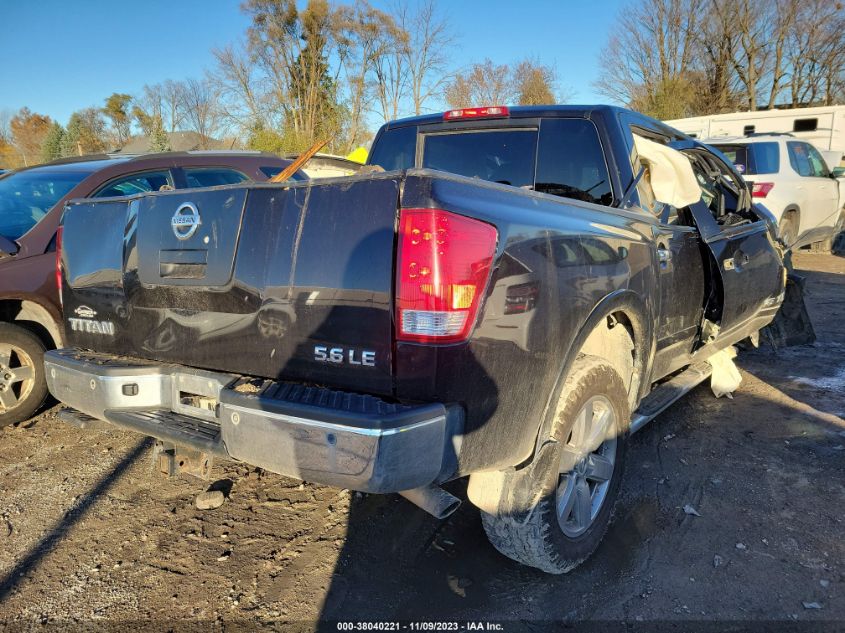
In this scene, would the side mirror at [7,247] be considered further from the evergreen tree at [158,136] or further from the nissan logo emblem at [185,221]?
the evergreen tree at [158,136]

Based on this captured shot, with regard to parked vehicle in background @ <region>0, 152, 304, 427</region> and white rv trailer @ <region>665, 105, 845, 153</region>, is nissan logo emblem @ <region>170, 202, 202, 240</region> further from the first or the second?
white rv trailer @ <region>665, 105, 845, 153</region>

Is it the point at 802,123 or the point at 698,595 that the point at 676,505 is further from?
the point at 802,123

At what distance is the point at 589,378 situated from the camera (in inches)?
99.3

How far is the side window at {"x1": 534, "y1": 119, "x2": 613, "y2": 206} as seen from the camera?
3203 mm

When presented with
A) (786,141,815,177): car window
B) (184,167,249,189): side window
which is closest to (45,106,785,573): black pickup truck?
(184,167,249,189): side window

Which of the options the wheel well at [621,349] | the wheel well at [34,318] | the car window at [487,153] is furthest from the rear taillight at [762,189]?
the wheel well at [34,318]

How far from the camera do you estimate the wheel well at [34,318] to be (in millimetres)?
4348

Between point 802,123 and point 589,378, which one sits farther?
point 802,123

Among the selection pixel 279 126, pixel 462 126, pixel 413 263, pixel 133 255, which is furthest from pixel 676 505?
pixel 279 126

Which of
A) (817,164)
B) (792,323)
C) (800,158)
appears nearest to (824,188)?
(817,164)

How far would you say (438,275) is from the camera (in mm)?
1861

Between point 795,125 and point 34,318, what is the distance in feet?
56.9

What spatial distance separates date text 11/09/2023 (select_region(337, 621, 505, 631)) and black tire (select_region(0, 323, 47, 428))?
3.25 meters

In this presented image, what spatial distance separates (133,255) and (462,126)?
6.74ft
